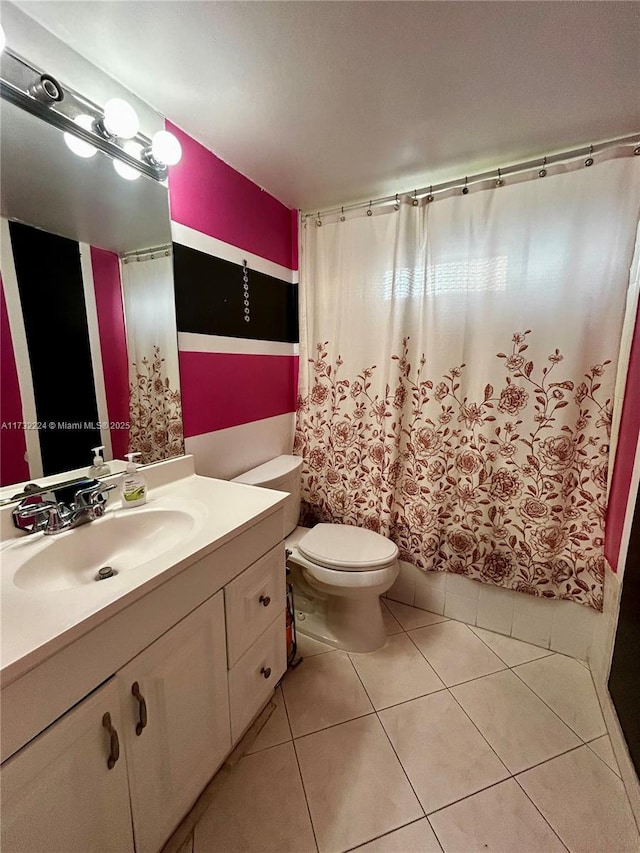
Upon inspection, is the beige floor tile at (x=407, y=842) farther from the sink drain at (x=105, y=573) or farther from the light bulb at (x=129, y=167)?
the light bulb at (x=129, y=167)

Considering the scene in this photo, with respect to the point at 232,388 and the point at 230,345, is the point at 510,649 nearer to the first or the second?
the point at 232,388

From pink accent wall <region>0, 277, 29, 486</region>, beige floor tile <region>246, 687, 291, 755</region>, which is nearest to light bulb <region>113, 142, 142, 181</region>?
pink accent wall <region>0, 277, 29, 486</region>

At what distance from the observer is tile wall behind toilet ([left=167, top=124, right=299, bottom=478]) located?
1373mm

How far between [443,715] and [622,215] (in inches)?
77.4

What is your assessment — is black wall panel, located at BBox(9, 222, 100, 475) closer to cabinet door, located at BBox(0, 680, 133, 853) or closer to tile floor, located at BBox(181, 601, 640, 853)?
cabinet door, located at BBox(0, 680, 133, 853)

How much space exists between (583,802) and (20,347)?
6.74 ft

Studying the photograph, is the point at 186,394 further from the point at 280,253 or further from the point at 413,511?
the point at 413,511

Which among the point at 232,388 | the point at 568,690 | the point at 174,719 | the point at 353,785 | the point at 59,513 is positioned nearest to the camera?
the point at 174,719

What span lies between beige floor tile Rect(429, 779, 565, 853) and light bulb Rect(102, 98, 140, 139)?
87.4 inches

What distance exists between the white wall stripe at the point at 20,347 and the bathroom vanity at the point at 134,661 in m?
0.23

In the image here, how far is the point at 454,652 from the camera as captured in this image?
62.0 inches

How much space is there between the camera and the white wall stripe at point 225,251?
1.34m

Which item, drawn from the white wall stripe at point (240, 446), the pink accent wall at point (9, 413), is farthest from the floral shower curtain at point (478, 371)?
the pink accent wall at point (9, 413)

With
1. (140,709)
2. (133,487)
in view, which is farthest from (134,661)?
(133,487)
